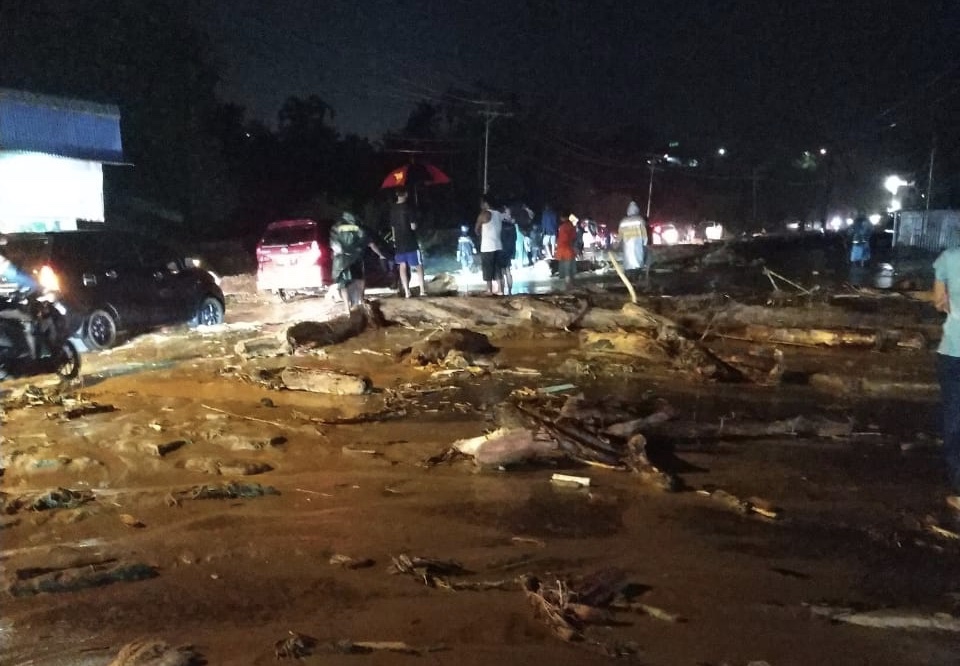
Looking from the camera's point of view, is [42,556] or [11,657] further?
[42,556]

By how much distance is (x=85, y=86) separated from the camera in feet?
91.6

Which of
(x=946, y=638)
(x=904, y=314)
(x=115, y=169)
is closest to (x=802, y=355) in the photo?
(x=904, y=314)

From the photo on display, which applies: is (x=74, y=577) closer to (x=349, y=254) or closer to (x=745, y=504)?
(x=745, y=504)

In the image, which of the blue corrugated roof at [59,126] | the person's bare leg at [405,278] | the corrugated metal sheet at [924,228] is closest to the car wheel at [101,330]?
the person's bare leg at [405,278]

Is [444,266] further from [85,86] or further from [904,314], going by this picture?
[904,314]

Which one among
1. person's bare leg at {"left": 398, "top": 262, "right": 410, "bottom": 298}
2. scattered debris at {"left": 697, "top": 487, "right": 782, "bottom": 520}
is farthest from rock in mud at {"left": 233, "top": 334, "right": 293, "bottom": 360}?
scattered debris at {"left": 697, "top": 487, "right": 782, "bottom": 520}

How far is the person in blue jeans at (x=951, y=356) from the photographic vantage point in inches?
239

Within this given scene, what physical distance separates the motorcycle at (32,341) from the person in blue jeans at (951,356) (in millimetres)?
8441

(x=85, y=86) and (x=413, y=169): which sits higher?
(x=85, y=86)

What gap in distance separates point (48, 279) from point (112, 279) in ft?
3.48

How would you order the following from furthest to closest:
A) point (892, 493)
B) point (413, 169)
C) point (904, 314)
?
1. point (413, 169)
2. point (904, 314)
3. point (892, 493)

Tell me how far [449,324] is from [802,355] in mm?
4624

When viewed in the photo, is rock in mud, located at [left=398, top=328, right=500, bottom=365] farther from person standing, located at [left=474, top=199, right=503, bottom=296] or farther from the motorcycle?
person standing, located at [left=474, top=199, right=503, bottom=296]

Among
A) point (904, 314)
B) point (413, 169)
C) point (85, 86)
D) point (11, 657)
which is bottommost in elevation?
point (11, 657)
